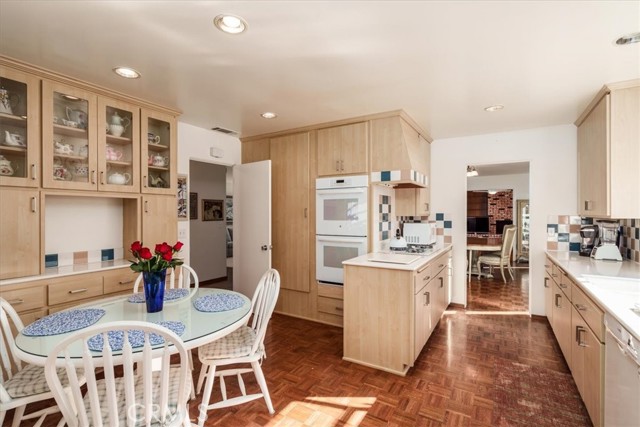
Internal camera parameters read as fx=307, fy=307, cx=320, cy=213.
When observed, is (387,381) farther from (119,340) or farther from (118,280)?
(118,280)

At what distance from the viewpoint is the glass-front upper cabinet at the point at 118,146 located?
8.36ft

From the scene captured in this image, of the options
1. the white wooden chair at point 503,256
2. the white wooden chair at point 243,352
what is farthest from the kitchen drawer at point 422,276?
the white wooden chair at point 503,256

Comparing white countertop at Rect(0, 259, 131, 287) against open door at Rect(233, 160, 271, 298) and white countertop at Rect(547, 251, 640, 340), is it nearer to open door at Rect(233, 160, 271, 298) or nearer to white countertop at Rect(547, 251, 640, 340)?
open door at Rect(233, 160, 271, 298)

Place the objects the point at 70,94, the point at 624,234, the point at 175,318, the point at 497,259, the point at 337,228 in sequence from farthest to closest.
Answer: the point at 497,259 → the point at 337,228 → the point at 624,234 → the point at 70,94 → the point at 175,318

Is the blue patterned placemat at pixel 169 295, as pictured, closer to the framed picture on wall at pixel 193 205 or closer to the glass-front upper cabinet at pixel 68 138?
the glass-front upper cabinet at pixel 68 138

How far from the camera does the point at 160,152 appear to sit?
3078 millimetres

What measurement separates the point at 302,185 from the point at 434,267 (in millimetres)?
1720

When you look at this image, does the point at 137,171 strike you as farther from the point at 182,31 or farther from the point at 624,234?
the point at 624,234

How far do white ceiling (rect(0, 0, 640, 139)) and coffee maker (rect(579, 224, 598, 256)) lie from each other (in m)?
1.30

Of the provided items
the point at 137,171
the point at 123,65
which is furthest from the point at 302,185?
the point at 123,65

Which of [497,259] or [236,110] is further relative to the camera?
[497,259]

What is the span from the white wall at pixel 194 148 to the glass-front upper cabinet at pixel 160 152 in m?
0.40

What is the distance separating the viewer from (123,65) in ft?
7.07

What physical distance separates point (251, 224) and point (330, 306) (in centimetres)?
136
